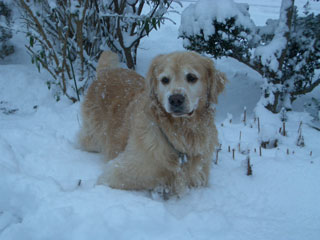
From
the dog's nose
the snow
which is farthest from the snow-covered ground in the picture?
the snow

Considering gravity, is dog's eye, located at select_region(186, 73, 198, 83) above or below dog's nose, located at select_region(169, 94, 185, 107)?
above

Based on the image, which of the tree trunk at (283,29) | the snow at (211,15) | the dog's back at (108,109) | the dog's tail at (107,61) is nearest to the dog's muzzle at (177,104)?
the dog's back at (108,109)

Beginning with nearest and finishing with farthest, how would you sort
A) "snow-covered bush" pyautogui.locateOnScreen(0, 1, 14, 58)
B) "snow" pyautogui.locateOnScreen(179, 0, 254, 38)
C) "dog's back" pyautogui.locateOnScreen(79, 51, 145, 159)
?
"dog's back" pyautogui.locateOnScreen(79, 51, 145, 159) < "snow" pyautogui.locateOnScreen(179, 0, 254, 38) < "snow-covered bush" pyautogui.locateOnScreen(0, 1, 14, 58)

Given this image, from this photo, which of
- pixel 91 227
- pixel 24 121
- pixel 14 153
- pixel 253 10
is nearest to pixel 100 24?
pixel 24 121

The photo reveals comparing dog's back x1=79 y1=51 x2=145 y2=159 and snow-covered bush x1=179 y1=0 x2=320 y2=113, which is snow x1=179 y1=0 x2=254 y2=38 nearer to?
snow-covered bush x1=179 y1=0 x2=320 y2=113

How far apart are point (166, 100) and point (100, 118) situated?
136cm

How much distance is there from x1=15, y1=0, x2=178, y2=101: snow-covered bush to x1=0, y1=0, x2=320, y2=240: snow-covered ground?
638mm

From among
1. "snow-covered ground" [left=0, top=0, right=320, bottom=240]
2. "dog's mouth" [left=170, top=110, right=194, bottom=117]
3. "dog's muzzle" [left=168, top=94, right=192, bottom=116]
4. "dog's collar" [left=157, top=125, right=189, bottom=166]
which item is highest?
"dog's muzzle" [left=168, top=94, right=192, bottom=116]

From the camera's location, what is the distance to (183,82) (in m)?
2.38

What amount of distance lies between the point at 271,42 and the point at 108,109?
8.50ft

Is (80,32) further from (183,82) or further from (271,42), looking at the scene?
(271,42)

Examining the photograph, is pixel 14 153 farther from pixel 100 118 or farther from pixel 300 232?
pixel 300 232

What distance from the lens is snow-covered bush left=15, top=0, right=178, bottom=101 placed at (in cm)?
417

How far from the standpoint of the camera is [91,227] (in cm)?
178
